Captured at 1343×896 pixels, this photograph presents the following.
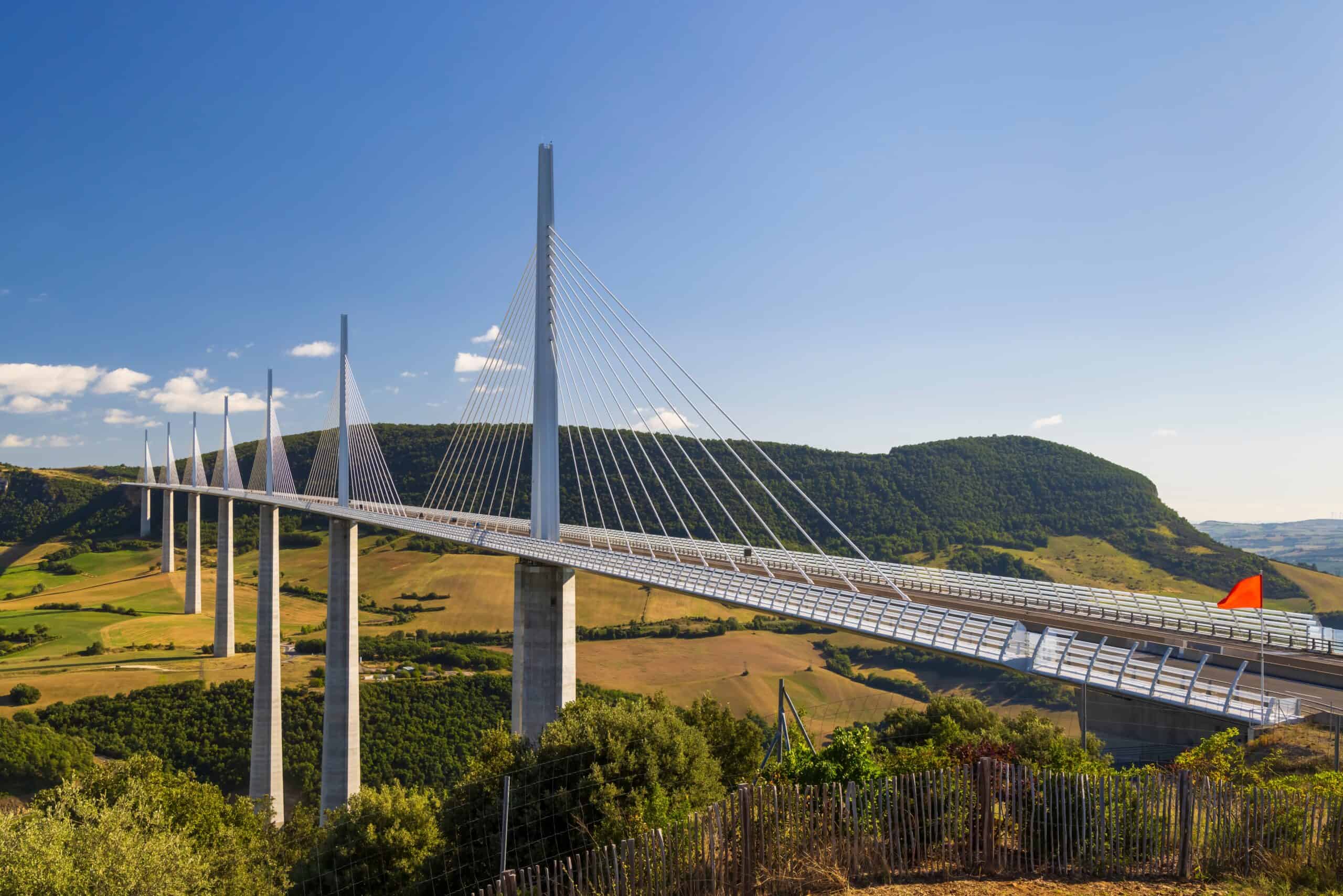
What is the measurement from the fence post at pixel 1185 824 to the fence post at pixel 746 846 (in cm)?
458

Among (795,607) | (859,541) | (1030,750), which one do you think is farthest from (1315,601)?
(795,607)

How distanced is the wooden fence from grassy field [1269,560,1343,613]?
81505 mm

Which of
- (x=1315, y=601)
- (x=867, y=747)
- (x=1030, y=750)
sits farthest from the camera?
(x=1315, y=601)

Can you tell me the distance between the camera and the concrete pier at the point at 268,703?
40.3 m

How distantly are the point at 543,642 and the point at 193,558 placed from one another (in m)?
65.7

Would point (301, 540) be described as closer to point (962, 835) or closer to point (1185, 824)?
point (962, 835)

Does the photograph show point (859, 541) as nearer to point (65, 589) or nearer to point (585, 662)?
point (585, 662)

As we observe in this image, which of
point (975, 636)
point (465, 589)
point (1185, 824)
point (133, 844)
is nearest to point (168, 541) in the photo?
point (465, 589)

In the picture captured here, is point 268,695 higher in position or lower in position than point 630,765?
lower

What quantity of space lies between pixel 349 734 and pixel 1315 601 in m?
87.7

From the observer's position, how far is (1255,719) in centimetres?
1034

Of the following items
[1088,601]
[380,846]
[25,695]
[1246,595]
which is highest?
[1246,595]

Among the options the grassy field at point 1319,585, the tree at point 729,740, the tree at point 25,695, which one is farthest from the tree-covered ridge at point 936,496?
the tree at point 729,740

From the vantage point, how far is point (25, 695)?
5116 centimetres
